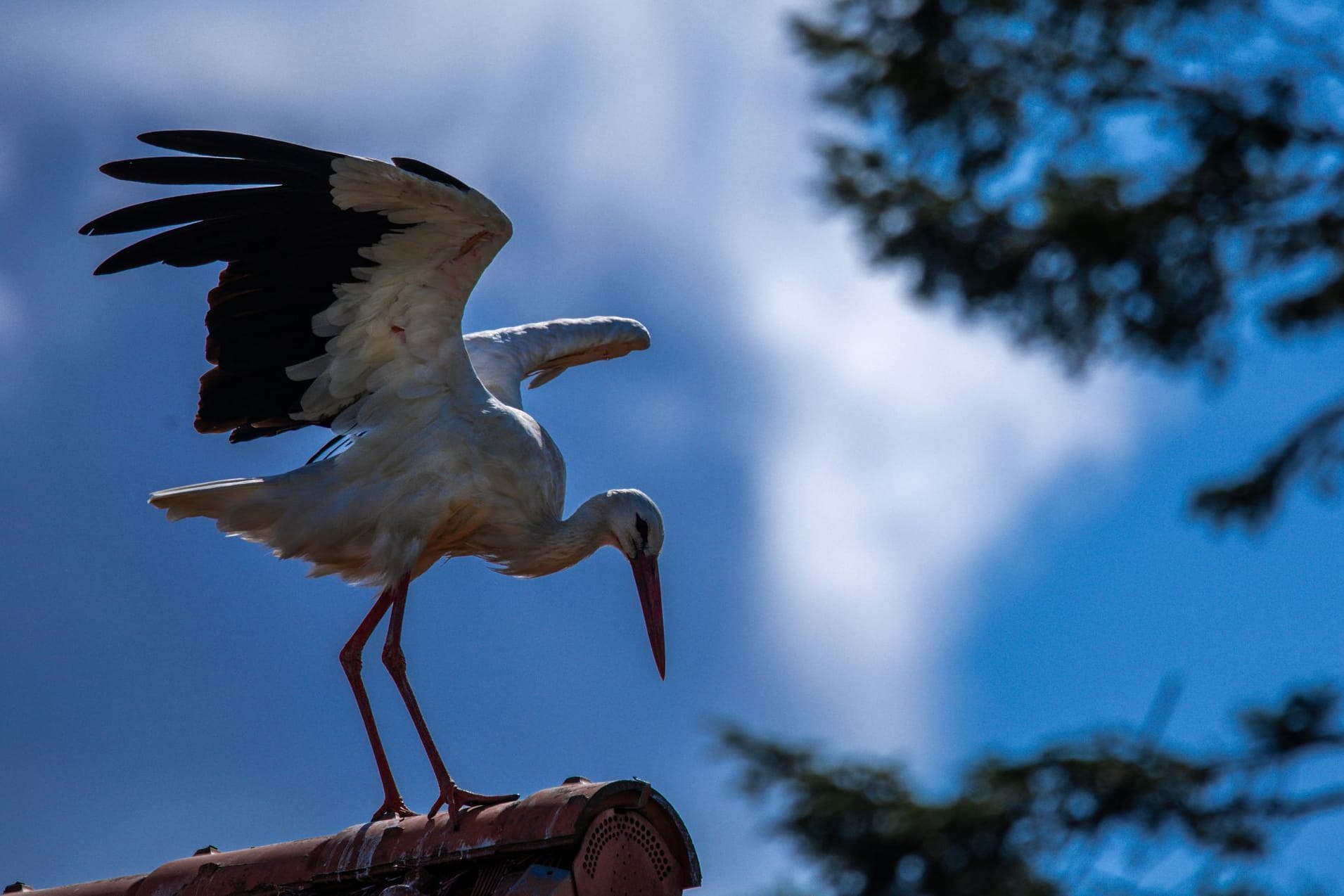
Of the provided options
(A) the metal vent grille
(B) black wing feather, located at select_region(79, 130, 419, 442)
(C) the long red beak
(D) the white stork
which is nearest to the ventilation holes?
(A) the metal vent grille

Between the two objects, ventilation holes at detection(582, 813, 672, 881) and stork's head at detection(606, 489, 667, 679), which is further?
stork's head at detection(606, 489, 667, 679)

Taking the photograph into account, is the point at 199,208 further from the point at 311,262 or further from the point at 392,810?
the point at 392,810

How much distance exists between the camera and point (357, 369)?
584 cm

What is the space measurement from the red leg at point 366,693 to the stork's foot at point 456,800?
362 millimetres

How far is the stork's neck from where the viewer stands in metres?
6.25

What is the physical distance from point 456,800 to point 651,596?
149 centimetres

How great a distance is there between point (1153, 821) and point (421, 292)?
3.21 meters

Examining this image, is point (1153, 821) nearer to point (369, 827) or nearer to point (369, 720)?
point (369, 827)

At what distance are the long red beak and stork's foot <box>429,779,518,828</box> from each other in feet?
4.22

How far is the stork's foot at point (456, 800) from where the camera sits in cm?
497

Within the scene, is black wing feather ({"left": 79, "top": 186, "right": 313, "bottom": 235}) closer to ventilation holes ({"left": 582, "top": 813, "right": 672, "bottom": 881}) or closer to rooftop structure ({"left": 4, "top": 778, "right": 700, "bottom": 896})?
rooftop structure ({"left": 4, "top": 778, "right": 700, "bottom": 896})

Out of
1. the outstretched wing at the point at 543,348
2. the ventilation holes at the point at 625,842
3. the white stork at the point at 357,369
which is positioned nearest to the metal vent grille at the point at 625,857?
the ventilation holes at the point at 625,842

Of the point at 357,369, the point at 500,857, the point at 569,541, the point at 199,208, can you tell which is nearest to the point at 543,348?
the point at 569,541

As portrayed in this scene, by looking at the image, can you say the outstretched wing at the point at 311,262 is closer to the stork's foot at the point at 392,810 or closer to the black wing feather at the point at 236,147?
the black wing feather at the point at 236,147
